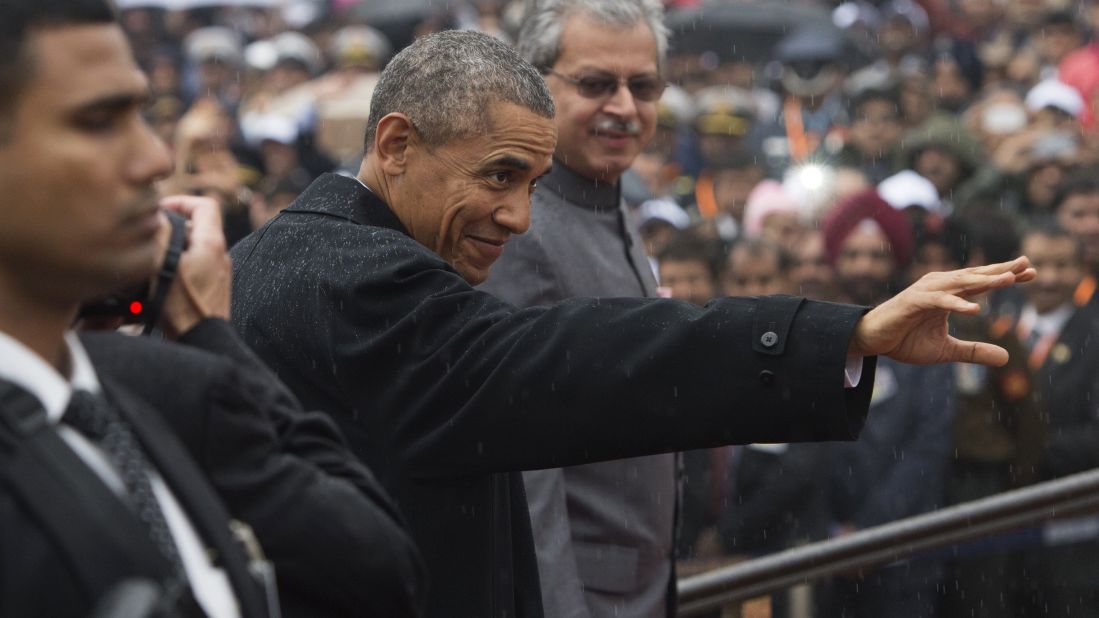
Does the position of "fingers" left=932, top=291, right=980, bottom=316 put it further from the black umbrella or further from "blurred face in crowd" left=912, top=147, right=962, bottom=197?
the black umbrella

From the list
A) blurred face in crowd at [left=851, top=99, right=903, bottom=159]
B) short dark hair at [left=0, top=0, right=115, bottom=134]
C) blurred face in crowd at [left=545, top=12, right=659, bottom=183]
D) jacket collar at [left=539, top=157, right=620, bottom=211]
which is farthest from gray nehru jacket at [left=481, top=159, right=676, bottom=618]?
blurred face in crowd at [left=851, top=99, right=903, bottom=159]

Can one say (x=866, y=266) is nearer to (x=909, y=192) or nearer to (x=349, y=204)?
(x=909, y=192)

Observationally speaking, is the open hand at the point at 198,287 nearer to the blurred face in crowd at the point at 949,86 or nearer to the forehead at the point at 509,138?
the forehead at the point at 509,138

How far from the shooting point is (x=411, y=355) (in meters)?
2.85

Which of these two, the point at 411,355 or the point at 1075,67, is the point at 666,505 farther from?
the point at 1075,67

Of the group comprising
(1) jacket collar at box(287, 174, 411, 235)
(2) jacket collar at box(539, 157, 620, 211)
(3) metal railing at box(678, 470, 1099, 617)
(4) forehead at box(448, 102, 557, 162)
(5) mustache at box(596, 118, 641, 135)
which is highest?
(4) forehead at box(448, 102, 557, 162)

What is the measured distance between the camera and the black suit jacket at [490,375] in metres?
2.72

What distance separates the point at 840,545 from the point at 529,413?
178cm

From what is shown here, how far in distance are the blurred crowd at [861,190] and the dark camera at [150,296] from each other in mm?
2464

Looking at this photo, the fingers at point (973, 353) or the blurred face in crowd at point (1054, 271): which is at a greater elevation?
the fingers at point (973, 353)

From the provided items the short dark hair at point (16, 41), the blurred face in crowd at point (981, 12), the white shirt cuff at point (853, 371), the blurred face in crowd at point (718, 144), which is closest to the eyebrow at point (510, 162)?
the white shirt cuff at point (853, 371)

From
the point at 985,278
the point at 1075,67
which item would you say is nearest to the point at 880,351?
the point at 985,278

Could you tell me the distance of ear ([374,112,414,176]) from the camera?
10.9 ft

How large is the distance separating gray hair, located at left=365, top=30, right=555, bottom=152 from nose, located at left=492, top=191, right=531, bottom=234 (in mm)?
167
